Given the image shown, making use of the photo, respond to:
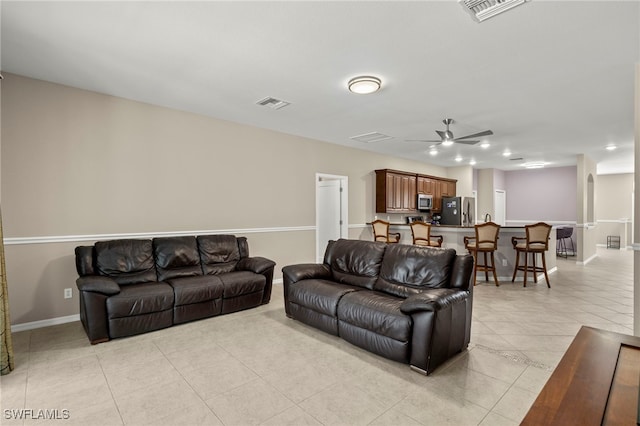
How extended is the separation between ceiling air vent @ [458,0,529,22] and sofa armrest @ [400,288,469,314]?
2.17 m

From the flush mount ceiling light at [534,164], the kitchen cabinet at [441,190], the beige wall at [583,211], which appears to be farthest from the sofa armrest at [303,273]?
the flush mount ceiling light at [534,164]

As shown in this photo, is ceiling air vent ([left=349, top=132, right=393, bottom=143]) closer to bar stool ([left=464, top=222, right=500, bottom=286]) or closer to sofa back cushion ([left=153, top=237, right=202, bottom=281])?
bar stool ([left=464, top=222, right=500, bottom=286])

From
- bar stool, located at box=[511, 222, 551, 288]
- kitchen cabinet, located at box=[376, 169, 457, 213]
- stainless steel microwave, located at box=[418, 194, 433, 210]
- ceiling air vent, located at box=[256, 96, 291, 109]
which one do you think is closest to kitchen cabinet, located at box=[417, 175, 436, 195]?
kitchen cabinet, located at box=[376, 169, 457, 213]

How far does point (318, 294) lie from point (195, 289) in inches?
58.2

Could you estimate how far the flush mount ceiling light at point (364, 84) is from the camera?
342 centimetres

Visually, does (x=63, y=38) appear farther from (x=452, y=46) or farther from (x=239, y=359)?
(x=452, y=46)

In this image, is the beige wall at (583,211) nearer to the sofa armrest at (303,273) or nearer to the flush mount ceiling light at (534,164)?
the flush mount ceiling light at (534,164)

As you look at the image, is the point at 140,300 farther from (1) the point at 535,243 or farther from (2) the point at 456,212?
(2) the point at 456,212

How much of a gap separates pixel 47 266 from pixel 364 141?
5408 millimetres

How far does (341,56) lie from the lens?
2.98 metres

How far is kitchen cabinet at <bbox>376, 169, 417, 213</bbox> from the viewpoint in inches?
299

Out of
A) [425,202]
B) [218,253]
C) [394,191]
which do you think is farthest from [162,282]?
[425,202]

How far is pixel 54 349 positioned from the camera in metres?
3.05

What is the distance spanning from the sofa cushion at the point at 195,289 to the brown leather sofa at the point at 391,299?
86 cm
